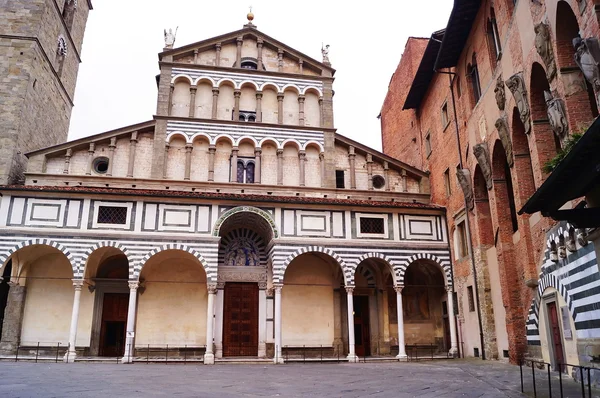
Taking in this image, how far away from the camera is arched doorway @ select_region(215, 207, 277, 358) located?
1977cm

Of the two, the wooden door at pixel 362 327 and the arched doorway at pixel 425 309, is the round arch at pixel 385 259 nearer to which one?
the arched doorway at pixel 425 309

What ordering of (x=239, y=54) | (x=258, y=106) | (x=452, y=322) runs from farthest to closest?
(x=239, y=54), (x=258, y=106), (x=452, y=322)

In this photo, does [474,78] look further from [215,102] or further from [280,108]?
[215,102]

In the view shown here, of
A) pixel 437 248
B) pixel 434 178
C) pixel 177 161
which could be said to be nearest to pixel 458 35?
pixel 434 178

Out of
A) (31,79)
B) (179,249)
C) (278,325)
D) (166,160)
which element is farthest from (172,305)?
(31,79)

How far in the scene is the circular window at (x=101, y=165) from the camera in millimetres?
20594

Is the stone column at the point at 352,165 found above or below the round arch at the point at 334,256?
above

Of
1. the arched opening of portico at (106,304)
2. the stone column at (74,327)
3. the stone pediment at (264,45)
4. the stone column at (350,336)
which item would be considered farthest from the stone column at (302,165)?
the stone column at (74,327)

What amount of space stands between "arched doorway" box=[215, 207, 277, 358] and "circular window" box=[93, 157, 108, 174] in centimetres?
558

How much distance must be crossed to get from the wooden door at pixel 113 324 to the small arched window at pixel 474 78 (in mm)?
15399

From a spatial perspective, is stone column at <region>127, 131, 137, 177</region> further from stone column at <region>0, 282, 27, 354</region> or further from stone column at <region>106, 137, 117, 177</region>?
stone column at <region>0, 282, 27, 354</region>

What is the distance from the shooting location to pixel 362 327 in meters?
21.5

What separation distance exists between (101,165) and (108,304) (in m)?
5.71

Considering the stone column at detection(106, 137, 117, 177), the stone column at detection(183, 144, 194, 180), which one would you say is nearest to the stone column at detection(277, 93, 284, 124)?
the stone column at detection(183, 144, 194, 180)
